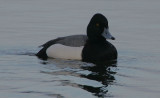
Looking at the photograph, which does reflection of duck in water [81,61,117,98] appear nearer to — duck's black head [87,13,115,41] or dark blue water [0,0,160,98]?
dark blue water [0,0,160,98]

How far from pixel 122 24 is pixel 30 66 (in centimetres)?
631

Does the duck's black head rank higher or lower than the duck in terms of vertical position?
higher

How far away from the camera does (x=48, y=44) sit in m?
14.7

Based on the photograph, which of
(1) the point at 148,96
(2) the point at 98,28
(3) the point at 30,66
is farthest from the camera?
(2) the point at 98,28

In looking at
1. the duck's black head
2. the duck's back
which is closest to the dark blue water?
the duck's back

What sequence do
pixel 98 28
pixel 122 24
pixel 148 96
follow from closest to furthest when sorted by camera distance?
pixel 148 96 → pixel 98 28 → pixel 122 24

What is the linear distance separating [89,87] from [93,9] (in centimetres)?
1069

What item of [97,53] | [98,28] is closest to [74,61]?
[97,53]

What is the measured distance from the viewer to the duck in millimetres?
13867

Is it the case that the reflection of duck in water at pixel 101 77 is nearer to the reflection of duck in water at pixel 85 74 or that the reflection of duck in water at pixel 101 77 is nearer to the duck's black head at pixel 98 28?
the reflection of duck in water at pixel 85 74

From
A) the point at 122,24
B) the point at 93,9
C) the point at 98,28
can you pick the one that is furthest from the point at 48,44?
the point at 93,9

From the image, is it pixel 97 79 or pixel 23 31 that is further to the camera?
pixel 23 31

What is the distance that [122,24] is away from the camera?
733 inches

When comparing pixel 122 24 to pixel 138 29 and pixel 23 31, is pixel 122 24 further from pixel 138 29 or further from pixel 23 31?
pixel 23 31
